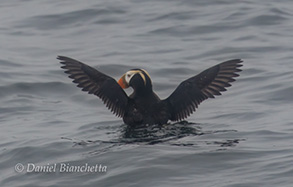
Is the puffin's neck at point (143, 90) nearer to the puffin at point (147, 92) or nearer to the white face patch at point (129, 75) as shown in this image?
the puffin at point (147, 92)

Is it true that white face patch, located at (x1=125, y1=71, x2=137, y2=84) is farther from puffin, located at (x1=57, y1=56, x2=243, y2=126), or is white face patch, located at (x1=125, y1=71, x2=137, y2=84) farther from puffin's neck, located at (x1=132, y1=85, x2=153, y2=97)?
puffin's neck, located at (x1=132, y1=85, x2=153, y2=97)

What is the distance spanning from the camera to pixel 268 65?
12547 mm

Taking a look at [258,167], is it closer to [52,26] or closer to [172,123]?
[172,123]

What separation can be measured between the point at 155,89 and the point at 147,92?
2660 millimetres

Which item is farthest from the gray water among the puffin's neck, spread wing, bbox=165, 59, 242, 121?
the puffin's neck

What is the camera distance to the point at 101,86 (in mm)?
9102

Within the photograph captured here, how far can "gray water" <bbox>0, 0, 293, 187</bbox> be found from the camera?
23.1ft

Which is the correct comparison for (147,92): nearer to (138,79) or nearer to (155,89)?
(138,79)

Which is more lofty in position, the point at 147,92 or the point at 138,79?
the point at 138,79

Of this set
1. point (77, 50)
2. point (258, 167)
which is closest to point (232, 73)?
point (258, 167)

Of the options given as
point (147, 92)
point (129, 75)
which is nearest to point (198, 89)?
point (147, 92)

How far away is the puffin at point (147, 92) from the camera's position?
891 cm

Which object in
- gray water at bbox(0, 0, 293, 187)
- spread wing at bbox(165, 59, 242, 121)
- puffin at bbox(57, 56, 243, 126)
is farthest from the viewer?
spread wing at bbox(165, 59, 242, 121)

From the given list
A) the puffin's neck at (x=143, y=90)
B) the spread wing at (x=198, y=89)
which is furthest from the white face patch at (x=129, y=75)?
the spread wing at (x=198, y=89)
